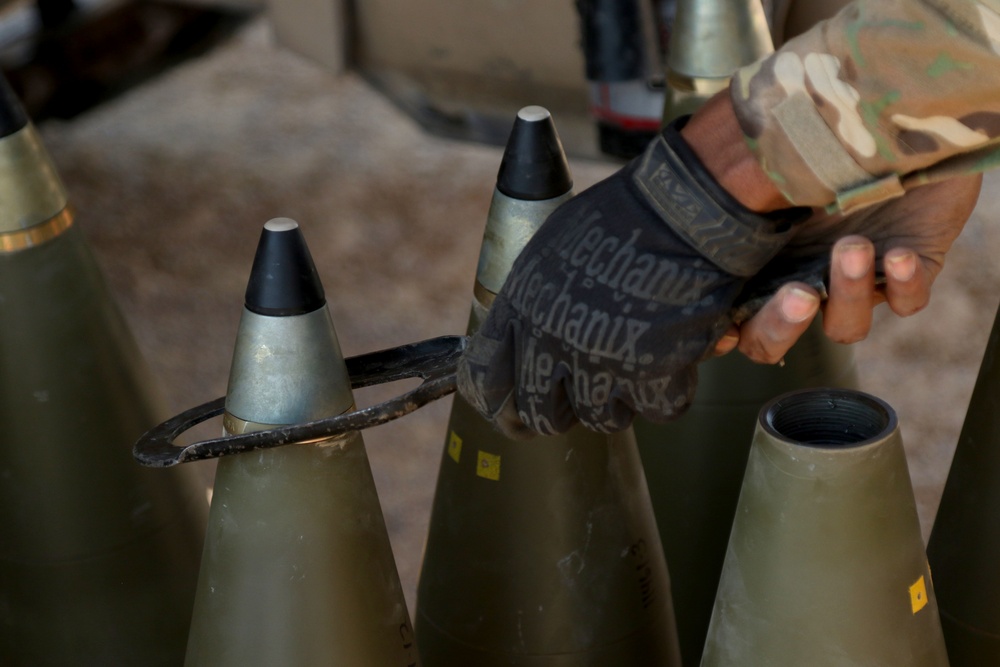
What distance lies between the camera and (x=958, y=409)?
6.48 ft

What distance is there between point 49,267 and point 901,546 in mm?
668

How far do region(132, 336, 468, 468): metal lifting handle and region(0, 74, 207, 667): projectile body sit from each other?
16 cm

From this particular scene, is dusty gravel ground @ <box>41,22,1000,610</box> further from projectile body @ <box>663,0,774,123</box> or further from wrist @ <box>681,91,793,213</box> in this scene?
wrist @ <box>681,91,793,213</box>

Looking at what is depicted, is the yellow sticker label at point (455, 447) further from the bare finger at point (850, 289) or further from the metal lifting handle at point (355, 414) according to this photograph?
the bare finger at point (850, 289)

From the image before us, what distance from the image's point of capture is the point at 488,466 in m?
0.96

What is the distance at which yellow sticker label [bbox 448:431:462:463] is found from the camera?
3.26 feet

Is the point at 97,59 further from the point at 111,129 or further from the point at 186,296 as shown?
the point at 186,296

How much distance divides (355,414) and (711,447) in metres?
0.46

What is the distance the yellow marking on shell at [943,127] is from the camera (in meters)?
0.75

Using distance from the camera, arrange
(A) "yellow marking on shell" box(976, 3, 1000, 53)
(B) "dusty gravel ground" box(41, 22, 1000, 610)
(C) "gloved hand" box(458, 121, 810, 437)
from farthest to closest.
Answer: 1. (B) "dusty gravel ground" box(41, 22, 1000, 610)
2. (C) "gloved hand" box(458, 121, 810, 437)
3. (A) "yellow marking on shell" box(976, 3, 1000, 53)

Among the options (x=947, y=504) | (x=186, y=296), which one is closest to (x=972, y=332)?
(x=947, y=504)

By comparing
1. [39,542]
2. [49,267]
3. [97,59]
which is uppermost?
[49,267]

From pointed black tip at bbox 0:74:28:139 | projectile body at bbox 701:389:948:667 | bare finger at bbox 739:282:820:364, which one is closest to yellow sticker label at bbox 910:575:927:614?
projectile body at bbox 701:389:948:667

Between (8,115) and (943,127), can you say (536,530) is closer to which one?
(943,127)
